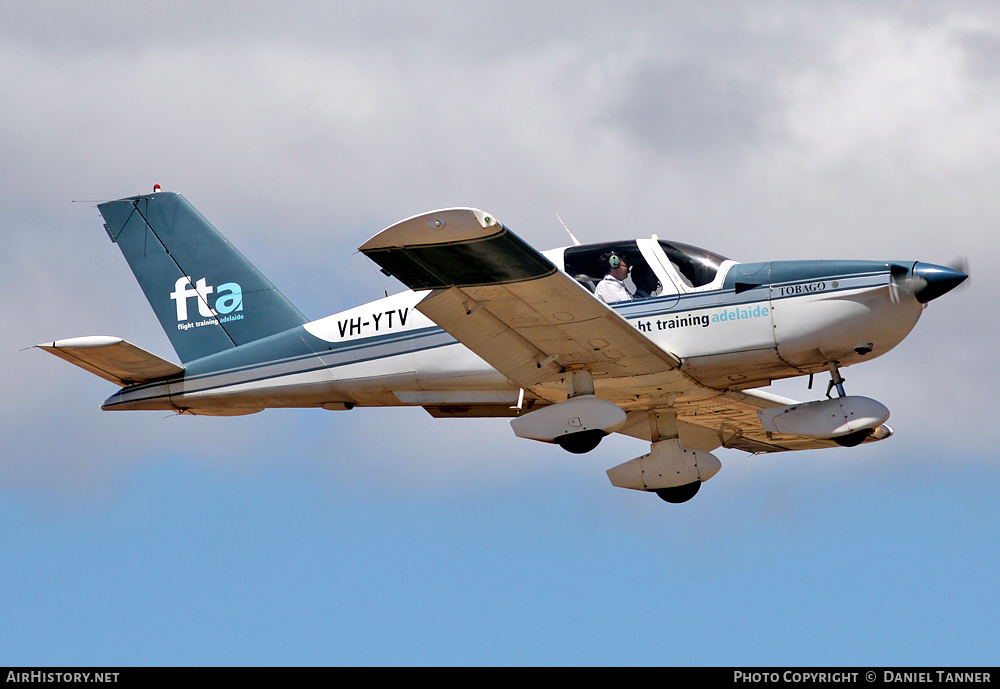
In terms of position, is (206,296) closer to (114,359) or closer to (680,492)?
(114,359)

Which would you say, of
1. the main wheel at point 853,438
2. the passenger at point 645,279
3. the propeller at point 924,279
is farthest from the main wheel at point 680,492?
the propeller at point 924,279

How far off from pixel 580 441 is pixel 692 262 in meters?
2.38

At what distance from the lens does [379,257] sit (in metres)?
11.6

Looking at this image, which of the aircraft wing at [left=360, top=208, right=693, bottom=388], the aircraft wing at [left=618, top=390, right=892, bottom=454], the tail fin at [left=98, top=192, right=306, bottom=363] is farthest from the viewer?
the tail fin at [left=98, top=192, right=306, bottom=363]

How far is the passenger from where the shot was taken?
14.1m

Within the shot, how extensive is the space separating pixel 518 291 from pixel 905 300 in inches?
164

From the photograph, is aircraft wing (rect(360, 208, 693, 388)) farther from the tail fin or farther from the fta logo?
the fta logo

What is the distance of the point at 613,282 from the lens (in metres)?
14.2

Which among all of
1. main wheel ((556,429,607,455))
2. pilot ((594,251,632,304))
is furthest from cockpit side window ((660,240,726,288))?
main wheel ((556,429,607,455))

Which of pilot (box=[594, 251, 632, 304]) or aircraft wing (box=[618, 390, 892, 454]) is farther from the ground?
pilot (box=[594, 251, 632, 304])

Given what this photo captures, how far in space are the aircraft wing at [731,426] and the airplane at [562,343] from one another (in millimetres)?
53

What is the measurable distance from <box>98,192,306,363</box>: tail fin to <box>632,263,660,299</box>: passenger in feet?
15.4

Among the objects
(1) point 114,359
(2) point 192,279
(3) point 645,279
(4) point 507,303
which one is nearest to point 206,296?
(2) point 192,279
